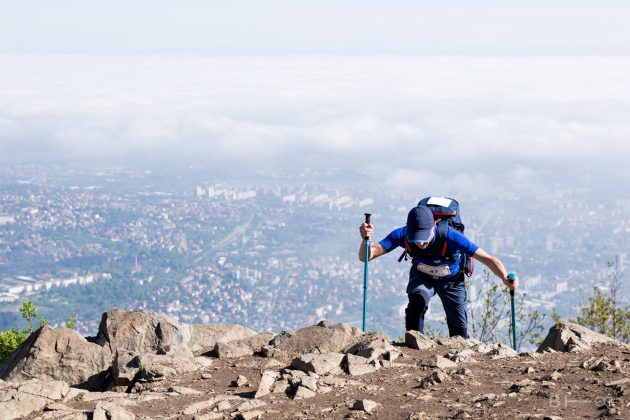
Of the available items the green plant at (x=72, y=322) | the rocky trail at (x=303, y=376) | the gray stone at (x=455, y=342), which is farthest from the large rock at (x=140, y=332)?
the green plant at (x=72, y=322)

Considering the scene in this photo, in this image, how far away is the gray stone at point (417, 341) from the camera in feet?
37.8

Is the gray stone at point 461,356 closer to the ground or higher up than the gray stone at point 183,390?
higher up

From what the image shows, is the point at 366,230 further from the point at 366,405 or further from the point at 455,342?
the point at 366,405

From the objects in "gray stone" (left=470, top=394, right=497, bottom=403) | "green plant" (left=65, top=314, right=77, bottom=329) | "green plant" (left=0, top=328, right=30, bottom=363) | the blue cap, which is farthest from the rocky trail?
"green plant" (left=65, top=314, right=77, bottom=329)

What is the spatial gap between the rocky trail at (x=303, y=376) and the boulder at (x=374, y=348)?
0.02 meters

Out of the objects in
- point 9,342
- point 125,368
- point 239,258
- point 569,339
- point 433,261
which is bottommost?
point 239,258

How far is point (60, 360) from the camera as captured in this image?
11852 mm

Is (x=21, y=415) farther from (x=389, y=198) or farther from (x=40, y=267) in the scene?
(x=389, y=198)

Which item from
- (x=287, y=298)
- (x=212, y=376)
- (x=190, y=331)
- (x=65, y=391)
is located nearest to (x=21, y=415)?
(x=65, y=391)

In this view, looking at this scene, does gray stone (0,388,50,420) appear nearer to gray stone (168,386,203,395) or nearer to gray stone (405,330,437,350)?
gray stone (168,386,203,395)

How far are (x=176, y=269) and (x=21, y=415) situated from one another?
14312 centimetres

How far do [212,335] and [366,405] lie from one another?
16.1 ft

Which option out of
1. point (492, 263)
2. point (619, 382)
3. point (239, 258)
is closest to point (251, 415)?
point (619, 382)

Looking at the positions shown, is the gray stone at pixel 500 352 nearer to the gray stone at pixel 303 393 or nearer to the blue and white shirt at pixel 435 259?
the blue and white shirt at pixel 435 259
